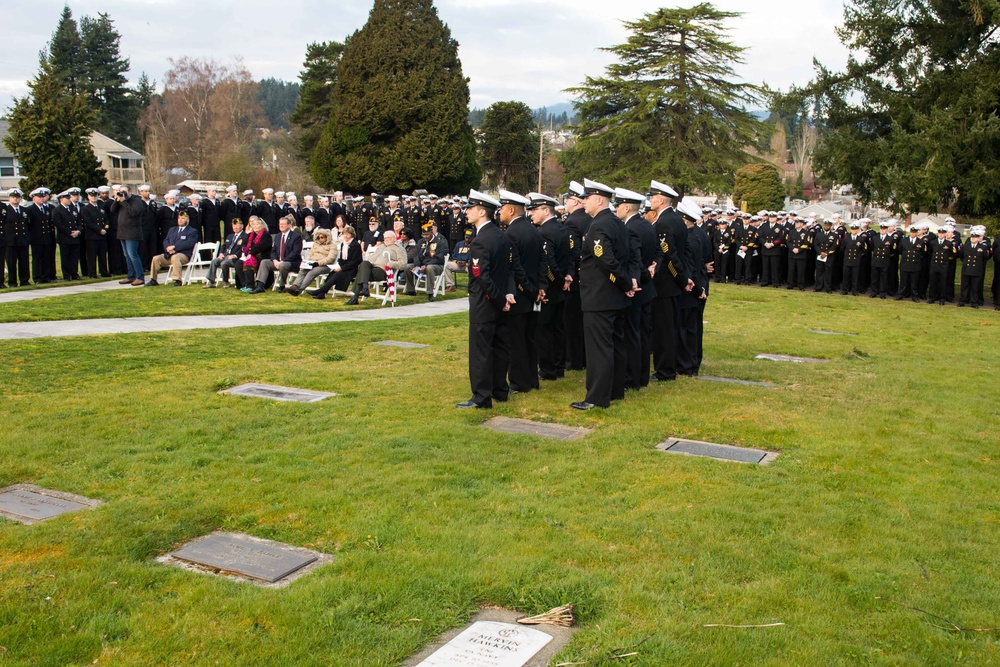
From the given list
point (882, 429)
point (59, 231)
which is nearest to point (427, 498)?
point (882, 429)

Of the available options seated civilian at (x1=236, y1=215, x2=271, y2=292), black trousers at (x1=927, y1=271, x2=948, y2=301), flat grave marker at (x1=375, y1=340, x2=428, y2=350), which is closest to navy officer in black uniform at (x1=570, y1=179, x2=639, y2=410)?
flat grave marker at (x1=375, y1=340, x2=428, y2=350)

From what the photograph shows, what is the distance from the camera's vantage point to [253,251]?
710 inches

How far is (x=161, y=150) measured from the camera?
2429 inches

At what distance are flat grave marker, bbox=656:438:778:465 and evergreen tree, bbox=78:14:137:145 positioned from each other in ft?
252

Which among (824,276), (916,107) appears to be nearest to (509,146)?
(916,107)

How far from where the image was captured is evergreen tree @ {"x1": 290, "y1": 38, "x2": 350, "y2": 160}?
58969 millimetres

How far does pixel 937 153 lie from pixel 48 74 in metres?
25.7

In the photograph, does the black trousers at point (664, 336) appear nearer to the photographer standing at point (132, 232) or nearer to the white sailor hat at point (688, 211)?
the white sailor hat at point (688, 211)

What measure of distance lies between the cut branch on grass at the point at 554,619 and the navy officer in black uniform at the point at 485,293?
443 centimetres

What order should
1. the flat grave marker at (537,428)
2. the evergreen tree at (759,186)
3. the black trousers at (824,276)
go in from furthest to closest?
the evergreen tree at (759,186) → the black trousers at (824,276) → the flat grave marker at (537,428)

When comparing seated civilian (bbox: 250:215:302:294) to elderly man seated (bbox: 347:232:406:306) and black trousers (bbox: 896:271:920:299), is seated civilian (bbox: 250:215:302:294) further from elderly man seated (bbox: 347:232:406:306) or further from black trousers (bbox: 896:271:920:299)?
black trousers (bbox: 896:271:920:299)

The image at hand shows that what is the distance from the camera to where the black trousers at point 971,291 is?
21766 millimetres

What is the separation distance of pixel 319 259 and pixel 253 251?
1508 mm

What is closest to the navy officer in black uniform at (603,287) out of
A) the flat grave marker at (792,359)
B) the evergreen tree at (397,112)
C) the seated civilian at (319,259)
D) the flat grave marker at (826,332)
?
the flat grave marker at (792,359)
